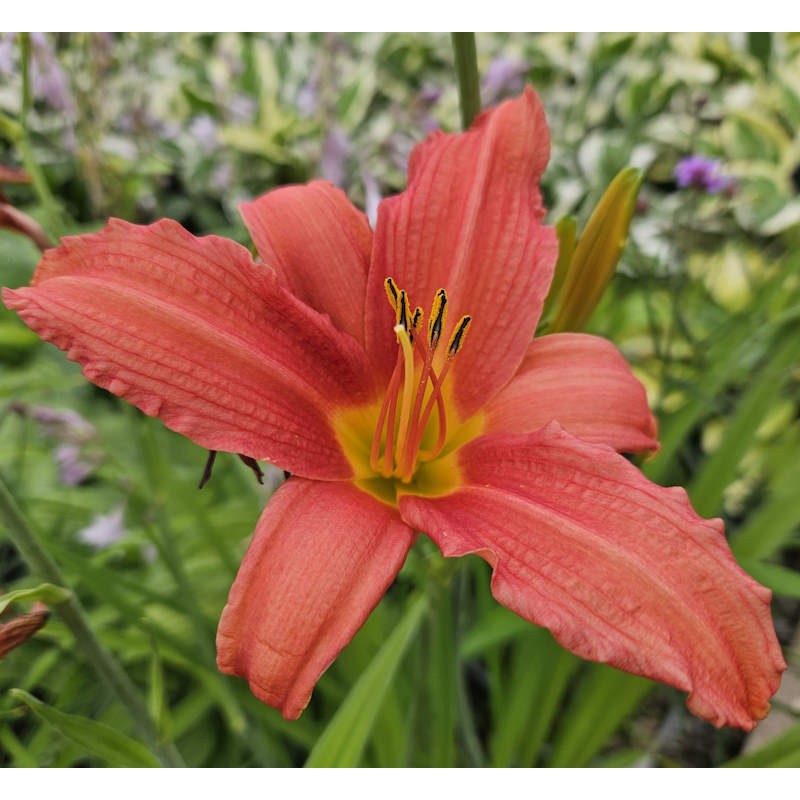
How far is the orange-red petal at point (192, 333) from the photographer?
0.40 metres

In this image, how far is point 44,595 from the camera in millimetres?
443

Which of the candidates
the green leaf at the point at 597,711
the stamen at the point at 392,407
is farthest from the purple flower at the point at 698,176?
the stamen at the point at 392,407

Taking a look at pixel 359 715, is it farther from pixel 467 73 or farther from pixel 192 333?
pixel 467 73

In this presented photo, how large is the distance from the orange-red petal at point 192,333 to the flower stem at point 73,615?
0.11 meters

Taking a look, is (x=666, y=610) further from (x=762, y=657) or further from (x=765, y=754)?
(x=765, y=754)

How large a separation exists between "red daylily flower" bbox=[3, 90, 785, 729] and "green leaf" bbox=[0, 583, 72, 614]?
0.12m

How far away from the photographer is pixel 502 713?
A: 3.26ft

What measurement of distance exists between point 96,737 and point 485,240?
1.36ft

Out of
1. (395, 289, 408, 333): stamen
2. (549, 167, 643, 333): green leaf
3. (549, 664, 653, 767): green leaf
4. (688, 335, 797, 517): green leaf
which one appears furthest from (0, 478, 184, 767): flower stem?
(688, 335, 797, 517): green leaf

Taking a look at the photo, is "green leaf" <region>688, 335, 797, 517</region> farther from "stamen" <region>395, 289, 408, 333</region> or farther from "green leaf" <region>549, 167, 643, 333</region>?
"stamen" <region>395, 289, 408, 333</region>

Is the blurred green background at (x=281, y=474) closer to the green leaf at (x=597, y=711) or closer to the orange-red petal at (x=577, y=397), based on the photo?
the green leaf at (x=597, y=711)

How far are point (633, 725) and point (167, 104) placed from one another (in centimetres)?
162

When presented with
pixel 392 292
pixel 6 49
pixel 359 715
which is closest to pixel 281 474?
pixel 359 715

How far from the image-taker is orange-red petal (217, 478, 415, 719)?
1.23 ft
